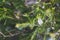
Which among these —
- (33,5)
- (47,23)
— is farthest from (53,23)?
(33,5)

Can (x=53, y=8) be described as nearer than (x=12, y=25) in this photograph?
Yes

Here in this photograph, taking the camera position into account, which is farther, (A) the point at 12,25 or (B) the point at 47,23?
(A) the point at 12,25

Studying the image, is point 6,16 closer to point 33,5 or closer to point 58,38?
point 33,5

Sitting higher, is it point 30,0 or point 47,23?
point 30,0

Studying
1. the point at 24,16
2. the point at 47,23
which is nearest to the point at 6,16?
the point at 24,16

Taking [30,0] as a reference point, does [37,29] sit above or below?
below

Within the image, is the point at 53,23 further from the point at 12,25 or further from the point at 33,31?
the point at 12,25

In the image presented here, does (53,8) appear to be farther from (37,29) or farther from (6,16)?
(6,16)

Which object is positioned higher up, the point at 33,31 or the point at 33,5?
the point at 33,5
